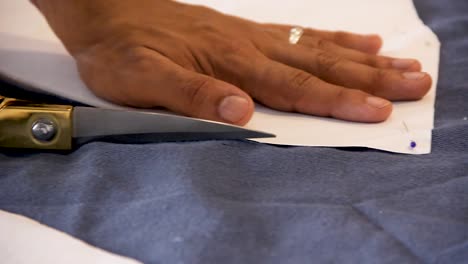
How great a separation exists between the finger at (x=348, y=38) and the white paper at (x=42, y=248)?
0.46m

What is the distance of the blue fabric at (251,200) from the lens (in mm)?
368

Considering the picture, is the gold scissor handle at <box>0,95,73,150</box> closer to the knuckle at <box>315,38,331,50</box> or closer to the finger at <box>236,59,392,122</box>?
the finger at <box>236,59,392,122</box>

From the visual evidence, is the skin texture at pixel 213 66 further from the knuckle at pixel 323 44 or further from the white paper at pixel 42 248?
the white paper at pixel 42 248

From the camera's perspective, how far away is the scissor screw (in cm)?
48

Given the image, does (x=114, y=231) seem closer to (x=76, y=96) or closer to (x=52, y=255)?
(x=52, y=255)

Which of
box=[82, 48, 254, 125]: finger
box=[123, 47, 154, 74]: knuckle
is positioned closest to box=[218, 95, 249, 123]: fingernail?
box=[82, 48, 254, 125]: finger

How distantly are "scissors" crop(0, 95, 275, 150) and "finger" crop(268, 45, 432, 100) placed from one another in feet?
0.63

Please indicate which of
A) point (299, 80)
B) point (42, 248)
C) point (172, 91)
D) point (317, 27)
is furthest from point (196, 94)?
point (317, 27)

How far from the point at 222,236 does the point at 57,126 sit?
209mm

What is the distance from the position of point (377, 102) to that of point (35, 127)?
1.15ft

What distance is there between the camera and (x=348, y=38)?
778mm

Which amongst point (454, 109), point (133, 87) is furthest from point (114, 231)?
point (454, 109)

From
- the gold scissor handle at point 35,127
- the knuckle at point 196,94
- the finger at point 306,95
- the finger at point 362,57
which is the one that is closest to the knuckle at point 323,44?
the finger at point 362,57

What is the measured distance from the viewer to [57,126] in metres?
0.49
